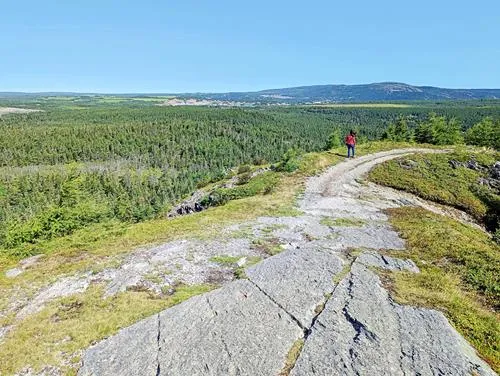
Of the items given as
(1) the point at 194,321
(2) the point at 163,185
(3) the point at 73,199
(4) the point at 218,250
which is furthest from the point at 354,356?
(2) the point at 163,185

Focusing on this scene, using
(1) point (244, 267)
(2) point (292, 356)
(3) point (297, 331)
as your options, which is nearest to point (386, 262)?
(1) point (244, 267)

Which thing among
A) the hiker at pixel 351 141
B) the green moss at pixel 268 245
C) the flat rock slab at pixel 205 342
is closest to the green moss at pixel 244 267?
the green moss at pixel 268 245

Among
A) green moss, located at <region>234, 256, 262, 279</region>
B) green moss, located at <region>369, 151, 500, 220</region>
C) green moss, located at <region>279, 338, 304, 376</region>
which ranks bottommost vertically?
green moss, located at <region>369, 151, 500, 220</region>

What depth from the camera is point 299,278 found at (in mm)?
13633

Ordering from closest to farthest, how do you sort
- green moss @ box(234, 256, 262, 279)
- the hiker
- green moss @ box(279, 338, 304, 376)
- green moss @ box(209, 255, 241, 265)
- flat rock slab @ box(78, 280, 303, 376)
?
green moss @ box(279, 338, 304, 376) < flat rock slab @ box(78, 280, 303, 376) < green moss @ box(234, 256, 262, 279) < green moss @ box(209, 255, 241, 265) < the hiker

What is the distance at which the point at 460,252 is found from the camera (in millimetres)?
16578

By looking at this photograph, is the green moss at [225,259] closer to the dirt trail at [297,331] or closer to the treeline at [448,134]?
the dirt trail at [297,331]

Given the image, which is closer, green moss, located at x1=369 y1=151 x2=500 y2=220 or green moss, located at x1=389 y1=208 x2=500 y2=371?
green moss, located at x1=389 y1=208 x2=500 y2=371

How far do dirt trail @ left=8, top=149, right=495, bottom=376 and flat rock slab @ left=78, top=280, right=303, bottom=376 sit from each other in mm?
27

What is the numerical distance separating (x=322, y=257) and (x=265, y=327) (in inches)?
218

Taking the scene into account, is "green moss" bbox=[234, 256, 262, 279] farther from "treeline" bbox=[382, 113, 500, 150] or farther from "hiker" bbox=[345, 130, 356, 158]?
"treeline" bbox=[382, 113, 500, 150]

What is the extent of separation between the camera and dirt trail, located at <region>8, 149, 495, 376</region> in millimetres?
9320

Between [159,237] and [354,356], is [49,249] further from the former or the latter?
[354,356]

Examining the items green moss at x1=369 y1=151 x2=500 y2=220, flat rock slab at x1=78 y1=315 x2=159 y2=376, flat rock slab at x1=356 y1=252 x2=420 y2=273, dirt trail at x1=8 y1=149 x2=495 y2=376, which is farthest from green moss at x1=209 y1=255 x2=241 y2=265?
green moss at x1=369 y1=151 x2=500 y2=220
